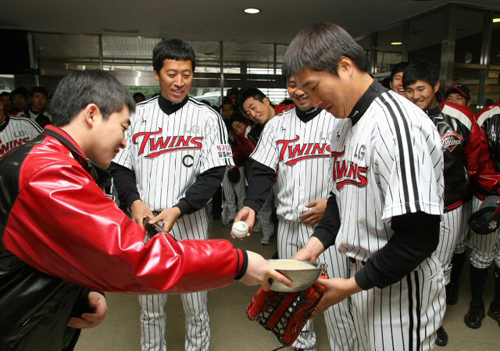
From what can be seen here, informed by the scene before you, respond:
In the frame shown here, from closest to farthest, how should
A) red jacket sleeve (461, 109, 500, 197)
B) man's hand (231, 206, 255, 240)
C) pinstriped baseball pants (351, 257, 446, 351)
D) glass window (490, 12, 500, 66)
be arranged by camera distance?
pinstriped baseball pants (351, 257, 446, 351) → man's hand (231, 206, 255, 240) → red jacket sleeve (461, 109, 500, 197) → glass window (490, 12, 500, 66)

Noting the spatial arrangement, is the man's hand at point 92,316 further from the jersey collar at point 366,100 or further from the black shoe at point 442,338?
the black shoe at point 442,338

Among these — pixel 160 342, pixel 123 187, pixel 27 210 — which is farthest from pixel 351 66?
pixel 160 342

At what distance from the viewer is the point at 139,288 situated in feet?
3.03

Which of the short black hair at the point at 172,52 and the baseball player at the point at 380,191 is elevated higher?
the short black hair at the point at 172,52

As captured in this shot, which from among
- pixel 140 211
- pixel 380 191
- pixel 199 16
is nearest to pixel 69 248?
pixel 380 191

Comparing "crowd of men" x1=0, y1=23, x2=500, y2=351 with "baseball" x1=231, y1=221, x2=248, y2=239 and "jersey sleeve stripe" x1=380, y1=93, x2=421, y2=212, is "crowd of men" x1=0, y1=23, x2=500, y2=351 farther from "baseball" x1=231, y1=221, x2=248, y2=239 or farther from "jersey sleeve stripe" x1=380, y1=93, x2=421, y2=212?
"baseball" x1=231, y1=221, x2=248, y2=239

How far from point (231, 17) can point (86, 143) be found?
4965 mm

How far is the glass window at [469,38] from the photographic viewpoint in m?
5.12

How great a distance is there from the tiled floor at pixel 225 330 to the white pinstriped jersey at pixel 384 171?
1554 mm

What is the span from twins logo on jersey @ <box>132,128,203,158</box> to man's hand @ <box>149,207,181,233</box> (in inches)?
13.3

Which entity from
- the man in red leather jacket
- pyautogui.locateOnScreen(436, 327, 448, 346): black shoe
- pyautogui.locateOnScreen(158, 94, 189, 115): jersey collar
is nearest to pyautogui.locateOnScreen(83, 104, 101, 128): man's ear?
the man in red leather jacket

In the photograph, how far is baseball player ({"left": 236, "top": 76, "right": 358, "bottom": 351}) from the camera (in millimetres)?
1920

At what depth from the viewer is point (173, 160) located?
6.52ft

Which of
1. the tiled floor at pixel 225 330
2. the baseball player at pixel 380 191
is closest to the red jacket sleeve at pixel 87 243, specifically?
the baseball player at pixel 380 191
